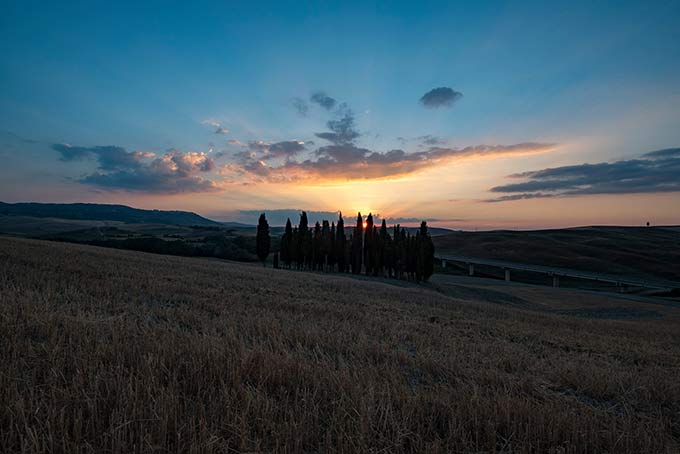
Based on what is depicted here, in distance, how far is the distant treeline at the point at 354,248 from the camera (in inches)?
2785

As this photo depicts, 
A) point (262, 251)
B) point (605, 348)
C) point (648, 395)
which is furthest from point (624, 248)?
point (648, 395)

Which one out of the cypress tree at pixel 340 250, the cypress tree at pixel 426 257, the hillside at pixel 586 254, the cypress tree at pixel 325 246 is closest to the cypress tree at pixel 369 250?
the cypress tree at pixel 340 250

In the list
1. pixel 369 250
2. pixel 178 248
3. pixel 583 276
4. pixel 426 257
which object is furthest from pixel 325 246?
pixel 583 276

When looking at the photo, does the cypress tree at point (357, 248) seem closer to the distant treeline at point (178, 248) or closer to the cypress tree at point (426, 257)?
the cypress tree at point (426, 257)

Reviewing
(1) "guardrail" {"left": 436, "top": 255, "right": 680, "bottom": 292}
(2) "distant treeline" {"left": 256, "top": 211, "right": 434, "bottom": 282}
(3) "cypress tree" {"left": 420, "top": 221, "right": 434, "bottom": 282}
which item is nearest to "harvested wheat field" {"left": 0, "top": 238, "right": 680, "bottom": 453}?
(3) "cypress tree" {"left": 420, "top": 221, "right": 434, "bottom": 282}

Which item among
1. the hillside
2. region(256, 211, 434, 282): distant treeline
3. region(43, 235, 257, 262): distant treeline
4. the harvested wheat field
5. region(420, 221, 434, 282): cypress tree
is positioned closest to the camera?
the harvested wheat field

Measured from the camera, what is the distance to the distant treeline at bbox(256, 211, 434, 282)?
232 ft

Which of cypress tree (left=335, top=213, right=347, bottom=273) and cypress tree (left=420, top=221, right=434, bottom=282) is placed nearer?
cypress tree (left=420, top=221, right=434, bottom=282)

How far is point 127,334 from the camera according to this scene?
224 inches

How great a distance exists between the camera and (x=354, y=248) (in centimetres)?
7275

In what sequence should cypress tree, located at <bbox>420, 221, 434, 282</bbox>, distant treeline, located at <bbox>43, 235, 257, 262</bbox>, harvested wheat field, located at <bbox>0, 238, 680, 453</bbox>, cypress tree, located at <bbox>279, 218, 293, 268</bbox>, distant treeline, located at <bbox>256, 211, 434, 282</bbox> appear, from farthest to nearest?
distant treeline, located at <bbox>43, 235, 257, 262</bbox> → cypress tree, located at <bbox>279, 218, 293, 268</bbox> → distant treeline, located at <bbox>256, 211, 434, 282</bbox> → cypress tree, located at <bbox>420, 221, 434, 282</bbox> → harvested wheat field, located at <bbox>0, 238, 680, 453</bbox>

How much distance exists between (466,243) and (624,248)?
164 feet

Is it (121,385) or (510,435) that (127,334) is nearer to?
(121,385)

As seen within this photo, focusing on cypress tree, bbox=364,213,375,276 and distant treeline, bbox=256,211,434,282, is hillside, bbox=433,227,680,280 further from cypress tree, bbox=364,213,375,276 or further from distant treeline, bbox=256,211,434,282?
cypress tree, bbox=364,213,375,276
